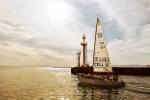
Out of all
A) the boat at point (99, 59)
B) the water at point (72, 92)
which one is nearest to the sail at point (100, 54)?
the boat at point (99, 59)

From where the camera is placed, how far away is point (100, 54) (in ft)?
112

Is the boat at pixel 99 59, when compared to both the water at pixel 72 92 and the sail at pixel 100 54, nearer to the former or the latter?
the sail at pixel 100 54

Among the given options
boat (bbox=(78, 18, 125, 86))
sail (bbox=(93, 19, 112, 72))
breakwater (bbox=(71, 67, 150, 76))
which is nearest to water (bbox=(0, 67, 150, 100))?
boat (bbox=(78, 18, 125, 86))

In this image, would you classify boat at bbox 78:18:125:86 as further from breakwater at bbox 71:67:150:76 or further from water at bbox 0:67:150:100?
breakwater at bbox 71:67:150:76

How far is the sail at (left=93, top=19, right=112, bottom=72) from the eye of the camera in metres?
33.5

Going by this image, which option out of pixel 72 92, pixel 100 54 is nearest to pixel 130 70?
pixel 100 54

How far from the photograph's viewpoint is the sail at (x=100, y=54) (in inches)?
1321

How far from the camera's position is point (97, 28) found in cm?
3531

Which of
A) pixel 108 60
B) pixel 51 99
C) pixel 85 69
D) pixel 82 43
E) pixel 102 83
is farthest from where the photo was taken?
pixel 82 43

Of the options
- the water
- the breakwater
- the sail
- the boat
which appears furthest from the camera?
the breakwater

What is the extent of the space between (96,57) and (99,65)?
192cm

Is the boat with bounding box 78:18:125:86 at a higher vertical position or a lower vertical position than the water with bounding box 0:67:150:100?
higher

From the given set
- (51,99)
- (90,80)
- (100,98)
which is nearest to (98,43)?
(90,80)

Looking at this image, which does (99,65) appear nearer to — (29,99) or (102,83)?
(102,83)
